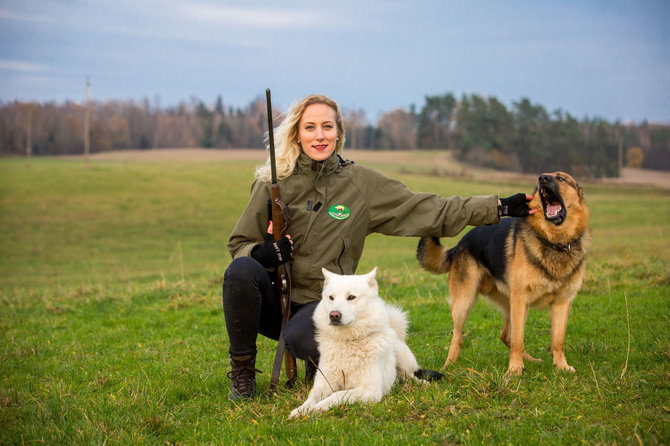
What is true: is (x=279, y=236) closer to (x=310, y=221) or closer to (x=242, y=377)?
(x=310, y=221)

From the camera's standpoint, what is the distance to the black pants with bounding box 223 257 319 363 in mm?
3888

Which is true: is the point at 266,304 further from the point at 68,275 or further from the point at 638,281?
the point at 68,275

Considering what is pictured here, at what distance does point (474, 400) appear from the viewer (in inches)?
135

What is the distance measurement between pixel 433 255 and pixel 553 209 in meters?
1.32

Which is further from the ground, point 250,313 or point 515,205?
point 515,205

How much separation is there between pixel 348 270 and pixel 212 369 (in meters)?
1.80

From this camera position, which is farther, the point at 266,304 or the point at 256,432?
the point at 266,304

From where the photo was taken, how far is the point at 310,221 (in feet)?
13.6

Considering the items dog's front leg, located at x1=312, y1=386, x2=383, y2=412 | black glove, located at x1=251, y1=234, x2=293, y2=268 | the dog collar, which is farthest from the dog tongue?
black glove, located at x1=251, y1=234, x2=293, y2=268

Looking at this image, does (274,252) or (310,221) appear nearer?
(274,252)

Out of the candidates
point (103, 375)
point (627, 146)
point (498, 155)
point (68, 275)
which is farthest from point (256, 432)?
point (627, 146)

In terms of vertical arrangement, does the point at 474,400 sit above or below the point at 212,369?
above

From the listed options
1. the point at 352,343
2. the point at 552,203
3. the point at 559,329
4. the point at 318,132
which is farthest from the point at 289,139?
the point at 559,329

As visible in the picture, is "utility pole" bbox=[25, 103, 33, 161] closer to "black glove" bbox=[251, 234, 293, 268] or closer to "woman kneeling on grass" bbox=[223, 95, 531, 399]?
"woman kneeling on grass" bbox=[223, 95, 531, 399]
